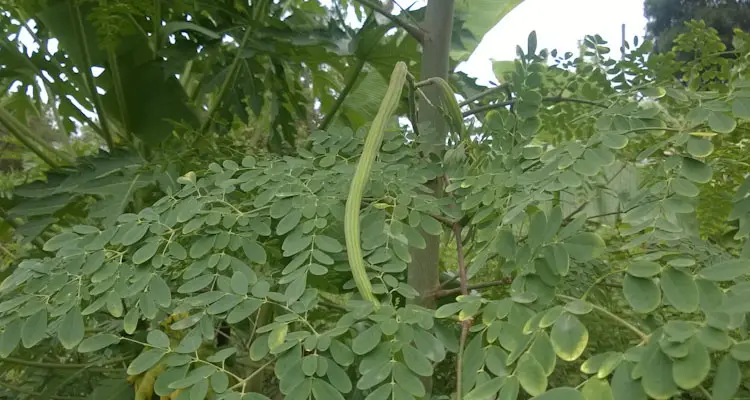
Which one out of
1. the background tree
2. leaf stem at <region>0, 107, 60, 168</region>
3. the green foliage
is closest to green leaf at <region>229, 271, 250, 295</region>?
the green foliage

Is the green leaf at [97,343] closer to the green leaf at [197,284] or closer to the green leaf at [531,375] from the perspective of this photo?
the green leaf at [197,284]

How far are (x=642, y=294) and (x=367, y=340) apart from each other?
12 cm

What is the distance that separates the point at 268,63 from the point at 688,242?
62 cm

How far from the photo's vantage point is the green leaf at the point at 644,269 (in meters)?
0.24

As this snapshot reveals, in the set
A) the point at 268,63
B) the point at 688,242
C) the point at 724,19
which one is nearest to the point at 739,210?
the point at 688,242

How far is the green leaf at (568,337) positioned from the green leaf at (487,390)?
0.09 feet

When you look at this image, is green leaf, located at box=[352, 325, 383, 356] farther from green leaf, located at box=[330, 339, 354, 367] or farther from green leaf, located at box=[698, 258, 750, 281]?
green leaf, located at box=[698, 258, 750, 281]

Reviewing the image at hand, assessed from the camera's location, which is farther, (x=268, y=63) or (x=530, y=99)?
(x=268, y=63)

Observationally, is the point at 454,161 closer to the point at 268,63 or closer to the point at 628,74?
the point at 628,74

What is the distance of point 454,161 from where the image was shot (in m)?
0.44

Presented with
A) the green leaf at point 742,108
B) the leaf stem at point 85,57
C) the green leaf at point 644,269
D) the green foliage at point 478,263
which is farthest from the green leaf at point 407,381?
the leaf stem at point 85,57

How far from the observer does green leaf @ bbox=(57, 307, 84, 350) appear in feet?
1.15

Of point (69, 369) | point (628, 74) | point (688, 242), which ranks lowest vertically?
point (69, 369)

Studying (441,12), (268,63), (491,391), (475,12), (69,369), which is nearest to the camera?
(491,391)
